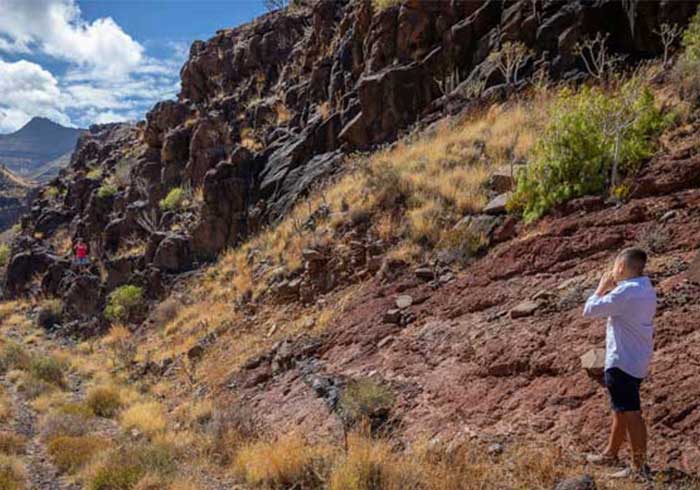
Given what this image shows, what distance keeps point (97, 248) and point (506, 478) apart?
82.7 feet

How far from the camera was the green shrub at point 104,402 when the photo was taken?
10.6 metres

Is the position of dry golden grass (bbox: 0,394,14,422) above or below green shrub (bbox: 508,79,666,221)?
below

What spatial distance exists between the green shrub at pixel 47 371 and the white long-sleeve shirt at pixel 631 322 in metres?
13.8

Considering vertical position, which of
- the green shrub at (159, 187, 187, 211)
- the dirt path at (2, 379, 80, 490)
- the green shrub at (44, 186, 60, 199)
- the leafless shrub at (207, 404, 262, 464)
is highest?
the green shrub at (44, 186, 60, 199)

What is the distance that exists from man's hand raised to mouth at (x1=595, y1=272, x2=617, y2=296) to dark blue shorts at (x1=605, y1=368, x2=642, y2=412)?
68 cm

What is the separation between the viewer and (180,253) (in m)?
19.6

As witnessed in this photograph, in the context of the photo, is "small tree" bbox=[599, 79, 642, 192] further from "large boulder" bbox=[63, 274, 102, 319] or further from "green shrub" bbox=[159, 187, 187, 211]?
"large boulder" bbox=[63, 274, 102, 319]

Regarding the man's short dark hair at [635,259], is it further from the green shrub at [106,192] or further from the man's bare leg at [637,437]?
the green shrub at [106,192]

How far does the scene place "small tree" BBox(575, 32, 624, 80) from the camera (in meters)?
12.8

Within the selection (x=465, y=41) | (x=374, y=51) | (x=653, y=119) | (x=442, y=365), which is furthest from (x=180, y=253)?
(x=653, y=119)

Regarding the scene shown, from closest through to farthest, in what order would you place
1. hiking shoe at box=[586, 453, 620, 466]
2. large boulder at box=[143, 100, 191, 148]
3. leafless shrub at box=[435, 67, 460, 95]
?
hiking shoe at box=[586, 453, 620, 466]
leafless shrub at box=[435, 67, 460, 95]
large boulder at box=[143, 100, 191, 148]

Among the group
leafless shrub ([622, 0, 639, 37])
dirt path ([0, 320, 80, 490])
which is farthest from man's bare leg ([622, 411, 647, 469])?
leafless shrub ([622, 0, 639, 37])

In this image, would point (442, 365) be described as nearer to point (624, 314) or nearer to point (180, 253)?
point (624, 314)

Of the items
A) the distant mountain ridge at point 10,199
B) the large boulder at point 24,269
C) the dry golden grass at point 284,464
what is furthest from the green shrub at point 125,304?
the distant mountain ridge at point 10,199
